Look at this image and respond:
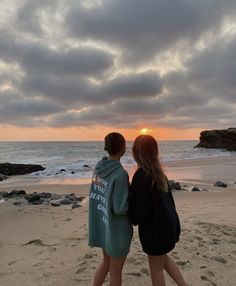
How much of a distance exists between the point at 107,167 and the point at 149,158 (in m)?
0.44

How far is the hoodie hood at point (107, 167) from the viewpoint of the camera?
350cm

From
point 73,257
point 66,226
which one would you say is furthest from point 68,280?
point 66,226

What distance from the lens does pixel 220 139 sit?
6731cm

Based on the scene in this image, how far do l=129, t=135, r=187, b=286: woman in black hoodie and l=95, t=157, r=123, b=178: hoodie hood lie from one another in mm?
213

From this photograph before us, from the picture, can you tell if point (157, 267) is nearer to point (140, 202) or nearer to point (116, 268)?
point (116, 268)

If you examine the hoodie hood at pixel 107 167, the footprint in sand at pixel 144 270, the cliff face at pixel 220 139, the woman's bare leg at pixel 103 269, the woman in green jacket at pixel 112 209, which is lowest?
the footprint in sand at pixel 144 270

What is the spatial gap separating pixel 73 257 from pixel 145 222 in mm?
2577

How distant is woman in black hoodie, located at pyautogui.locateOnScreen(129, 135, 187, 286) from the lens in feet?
10.8

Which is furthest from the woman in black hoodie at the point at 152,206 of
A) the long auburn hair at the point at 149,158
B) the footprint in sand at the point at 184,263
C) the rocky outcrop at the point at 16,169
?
the rocky outcrop at the point at 16,169

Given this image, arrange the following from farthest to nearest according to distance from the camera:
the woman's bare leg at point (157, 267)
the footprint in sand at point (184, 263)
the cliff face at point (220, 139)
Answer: the cliff face at point (220, 139) < the footprint in sand at point (184, 263) < the woman's bare leg at point (157, 267)

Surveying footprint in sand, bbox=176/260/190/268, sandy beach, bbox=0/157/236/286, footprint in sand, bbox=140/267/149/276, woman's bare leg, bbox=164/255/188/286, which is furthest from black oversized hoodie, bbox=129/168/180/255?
footprint in sand, bbox=176/260/190/268

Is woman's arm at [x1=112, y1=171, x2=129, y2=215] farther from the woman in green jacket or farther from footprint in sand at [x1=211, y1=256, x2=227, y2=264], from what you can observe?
footprint in sand at [x1=211, y1=256, x2=227, y2=264]

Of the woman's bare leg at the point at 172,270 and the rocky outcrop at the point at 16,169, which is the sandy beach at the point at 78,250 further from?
the rocky outcrop at the point at 16,169

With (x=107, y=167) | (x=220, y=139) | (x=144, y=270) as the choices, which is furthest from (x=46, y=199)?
(x=220, y=139)
